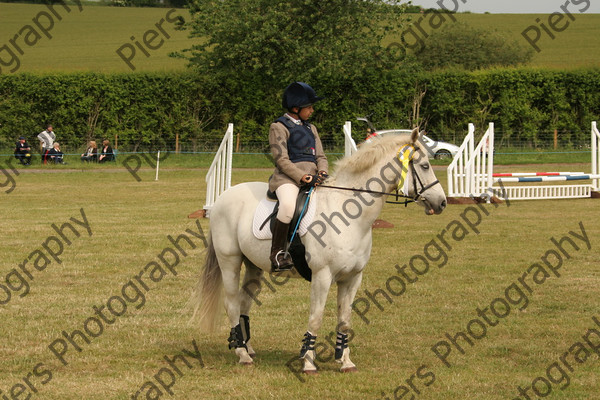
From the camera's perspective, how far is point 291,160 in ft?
20.2

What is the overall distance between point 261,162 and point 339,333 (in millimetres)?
24270

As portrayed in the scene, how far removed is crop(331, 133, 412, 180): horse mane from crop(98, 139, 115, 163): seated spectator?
23964 mm

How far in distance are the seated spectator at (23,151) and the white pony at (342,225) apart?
24.4m

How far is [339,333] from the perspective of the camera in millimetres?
5977

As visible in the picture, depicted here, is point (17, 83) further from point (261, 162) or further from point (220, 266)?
point (220, 266)

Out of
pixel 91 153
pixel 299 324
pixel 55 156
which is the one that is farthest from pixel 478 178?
pixel 55 156

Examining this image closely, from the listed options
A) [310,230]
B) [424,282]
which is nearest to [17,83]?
[424,282]

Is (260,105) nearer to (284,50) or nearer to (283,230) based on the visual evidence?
(284,50)

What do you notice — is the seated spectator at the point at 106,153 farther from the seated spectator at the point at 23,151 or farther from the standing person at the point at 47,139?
the seated spectator at the point at 23,151

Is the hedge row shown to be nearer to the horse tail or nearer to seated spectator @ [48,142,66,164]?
seated spectator @ [48,142,66,164]

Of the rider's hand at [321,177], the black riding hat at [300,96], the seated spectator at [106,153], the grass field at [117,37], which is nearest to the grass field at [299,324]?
the rider's hand at [321,177]

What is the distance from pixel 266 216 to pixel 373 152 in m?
0.99

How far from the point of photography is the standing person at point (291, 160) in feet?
19.3

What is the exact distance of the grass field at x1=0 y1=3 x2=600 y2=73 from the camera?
50375 mm
